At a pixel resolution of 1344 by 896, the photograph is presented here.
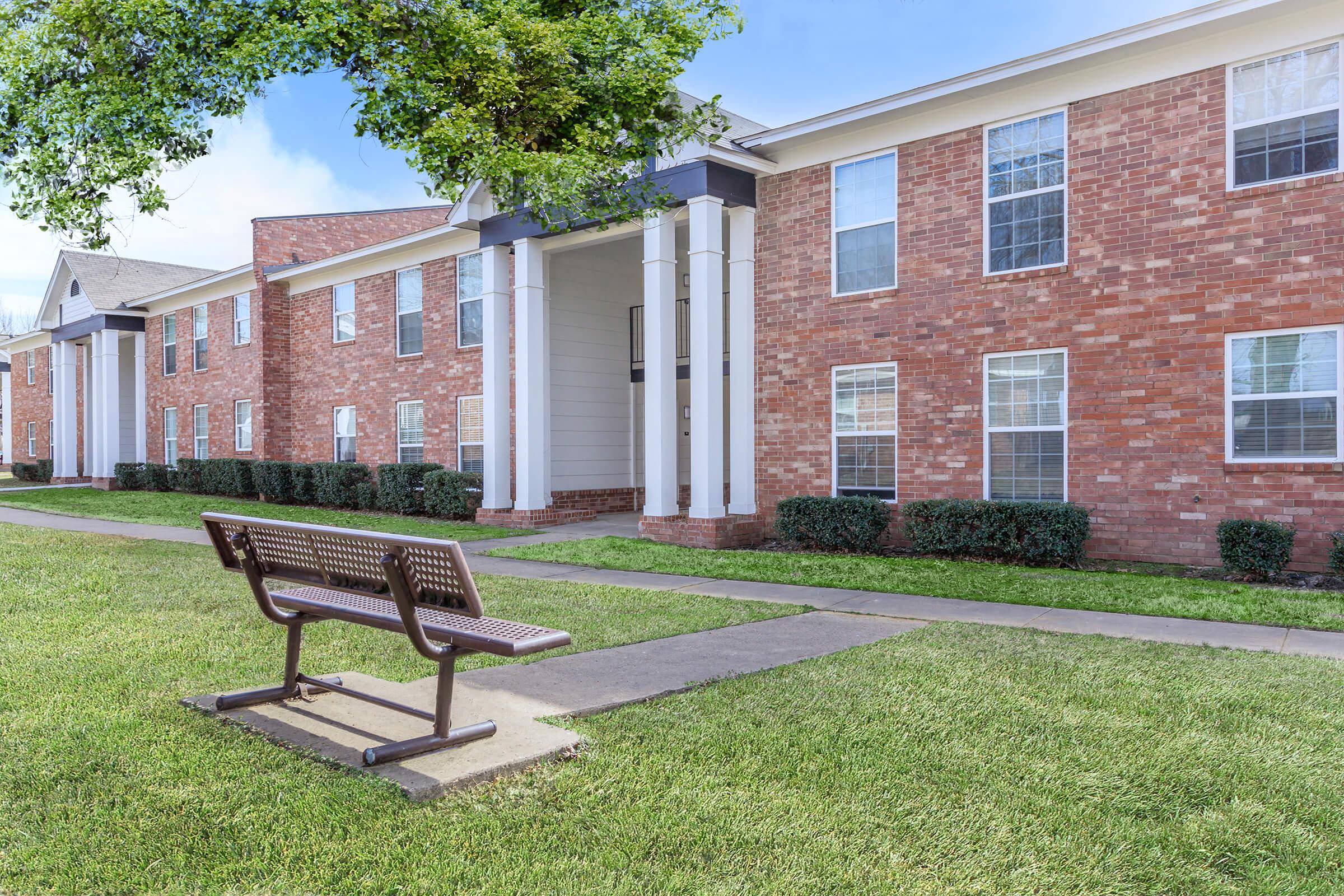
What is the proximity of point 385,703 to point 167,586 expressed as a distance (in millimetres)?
5011

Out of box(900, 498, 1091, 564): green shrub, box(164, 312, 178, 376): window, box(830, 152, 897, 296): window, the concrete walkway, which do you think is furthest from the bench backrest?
box(164, 312, 178, 376): window

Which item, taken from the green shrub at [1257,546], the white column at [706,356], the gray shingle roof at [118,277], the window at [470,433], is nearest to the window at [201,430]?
the gray shingle roof at [118,277]

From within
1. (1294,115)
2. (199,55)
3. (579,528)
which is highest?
(199,55)

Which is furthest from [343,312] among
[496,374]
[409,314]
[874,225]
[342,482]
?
[874,225]

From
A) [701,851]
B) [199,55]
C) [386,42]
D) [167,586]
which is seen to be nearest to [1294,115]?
[386,42]

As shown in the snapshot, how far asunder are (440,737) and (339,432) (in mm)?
18247

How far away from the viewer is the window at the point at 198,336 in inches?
1009

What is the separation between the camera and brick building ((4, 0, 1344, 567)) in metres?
9.48

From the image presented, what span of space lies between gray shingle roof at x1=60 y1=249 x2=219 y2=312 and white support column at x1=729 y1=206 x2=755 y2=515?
806 inches

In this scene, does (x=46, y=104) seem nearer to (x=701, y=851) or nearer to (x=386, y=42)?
(x=386, y=42)

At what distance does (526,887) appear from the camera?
286cm

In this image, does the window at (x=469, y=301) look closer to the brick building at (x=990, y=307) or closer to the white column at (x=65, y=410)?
the brick building at (x=990, y=307)

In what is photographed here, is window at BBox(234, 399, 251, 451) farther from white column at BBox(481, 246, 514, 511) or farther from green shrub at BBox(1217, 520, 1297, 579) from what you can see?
green shrub at BBox(1217, 520, 1297, 579)

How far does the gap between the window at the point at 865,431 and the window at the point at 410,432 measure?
9.40 meters
